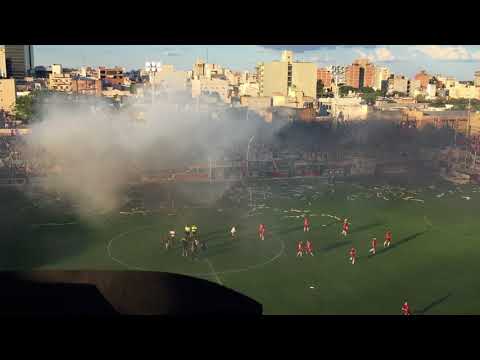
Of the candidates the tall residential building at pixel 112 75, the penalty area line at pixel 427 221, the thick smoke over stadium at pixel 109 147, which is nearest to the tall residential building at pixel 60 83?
the tall residential building at pixel 112 75

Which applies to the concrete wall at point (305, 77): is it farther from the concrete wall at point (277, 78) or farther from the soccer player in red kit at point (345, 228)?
the soccer player in red kit at point (345, 228)

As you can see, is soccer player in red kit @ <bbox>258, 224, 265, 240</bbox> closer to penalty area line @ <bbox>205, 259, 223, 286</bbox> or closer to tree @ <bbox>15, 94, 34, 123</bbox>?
penalty area line @ <bbox>205, 259, 223, 286</bbox>

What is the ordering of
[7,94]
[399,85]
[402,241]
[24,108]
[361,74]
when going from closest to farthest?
[402,241] → [24,108] → [7,94] → [399,85] → [361,74]

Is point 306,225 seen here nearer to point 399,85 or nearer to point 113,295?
point 113,295

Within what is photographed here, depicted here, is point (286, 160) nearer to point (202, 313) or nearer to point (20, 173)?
point (20, 173)

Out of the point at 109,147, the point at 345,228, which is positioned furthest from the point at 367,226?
the point at 109,147
